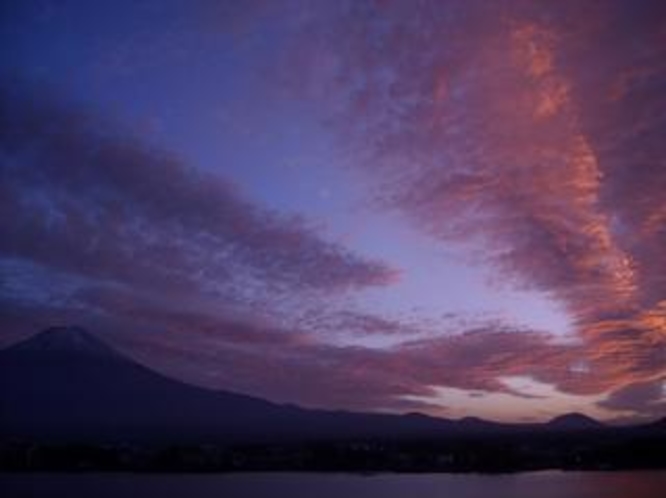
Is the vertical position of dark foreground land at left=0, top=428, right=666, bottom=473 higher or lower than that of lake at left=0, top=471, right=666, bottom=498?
higher

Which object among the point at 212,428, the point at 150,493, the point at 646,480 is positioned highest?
the point at 212,428

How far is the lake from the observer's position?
3578cm

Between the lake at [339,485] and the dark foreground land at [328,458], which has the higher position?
the dark foreground land at [328,458]

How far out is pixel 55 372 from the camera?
105000mm

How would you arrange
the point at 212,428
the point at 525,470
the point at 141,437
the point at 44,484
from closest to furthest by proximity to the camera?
the point at 44,484
the point at 525,470
the point at 141,437
the point at 212,428

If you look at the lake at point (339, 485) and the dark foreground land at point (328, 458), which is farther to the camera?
the dark foreground land at point (328, 458)

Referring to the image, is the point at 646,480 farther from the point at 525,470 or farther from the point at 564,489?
the point at 525,470

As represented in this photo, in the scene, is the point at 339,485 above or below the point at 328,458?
below

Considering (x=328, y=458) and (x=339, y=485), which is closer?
(x=339, y=485)

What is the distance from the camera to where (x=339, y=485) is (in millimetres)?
41219

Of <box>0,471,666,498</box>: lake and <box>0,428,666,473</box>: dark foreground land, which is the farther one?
<box>0,428,666,473</box>: dark foreground land

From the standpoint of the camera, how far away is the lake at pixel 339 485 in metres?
35.8

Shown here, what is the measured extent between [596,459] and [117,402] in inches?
2475

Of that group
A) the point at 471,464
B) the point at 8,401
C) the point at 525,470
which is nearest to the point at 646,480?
the point at 525,470
